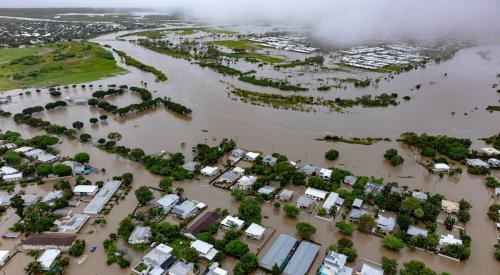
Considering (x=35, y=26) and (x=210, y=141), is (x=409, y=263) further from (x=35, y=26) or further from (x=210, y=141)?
(x=35, y=26)

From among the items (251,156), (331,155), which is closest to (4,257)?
(251,156)

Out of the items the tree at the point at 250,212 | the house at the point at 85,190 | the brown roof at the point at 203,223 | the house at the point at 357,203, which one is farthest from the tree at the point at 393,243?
the house at the point at 85,190

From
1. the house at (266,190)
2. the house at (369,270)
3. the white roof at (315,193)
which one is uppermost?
the white roof at (315,193)

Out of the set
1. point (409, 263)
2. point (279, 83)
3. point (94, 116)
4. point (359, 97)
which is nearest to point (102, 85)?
point (94, 116)

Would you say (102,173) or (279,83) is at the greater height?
(279,83)

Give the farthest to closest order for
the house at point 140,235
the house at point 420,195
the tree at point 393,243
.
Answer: the house at point 420,195 < the house at point 140,235 < the tree at point 393,243

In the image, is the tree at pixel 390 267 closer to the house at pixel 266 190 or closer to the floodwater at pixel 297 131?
the floodwater at pixel 297 131

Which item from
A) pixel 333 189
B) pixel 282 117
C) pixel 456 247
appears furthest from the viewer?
Answer: pixel 282 117
